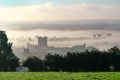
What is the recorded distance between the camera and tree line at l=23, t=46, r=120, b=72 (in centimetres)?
11275

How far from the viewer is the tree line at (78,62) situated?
11275 centimetres

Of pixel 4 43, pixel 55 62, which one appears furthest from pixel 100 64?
pixel 4 43

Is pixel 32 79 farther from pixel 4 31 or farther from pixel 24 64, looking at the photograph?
pixel 4 31

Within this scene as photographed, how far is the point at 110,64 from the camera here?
114188 mm

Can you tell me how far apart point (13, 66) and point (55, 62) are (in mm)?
11462

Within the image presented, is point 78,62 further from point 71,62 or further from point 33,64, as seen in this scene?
point 33,64

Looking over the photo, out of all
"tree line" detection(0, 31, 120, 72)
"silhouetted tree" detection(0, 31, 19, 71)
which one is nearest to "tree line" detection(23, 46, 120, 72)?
"tree line" detection(0, 31, 120, 72)

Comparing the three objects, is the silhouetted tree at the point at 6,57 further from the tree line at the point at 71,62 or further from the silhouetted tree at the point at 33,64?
the silhouetted tree at the point at 33,64

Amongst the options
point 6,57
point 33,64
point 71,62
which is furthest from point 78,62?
point 6,57

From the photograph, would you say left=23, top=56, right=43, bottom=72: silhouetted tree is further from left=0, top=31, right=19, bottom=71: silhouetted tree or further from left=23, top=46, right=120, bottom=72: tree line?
left=0, top=31, right=19, bottom=71: silhouetted tree

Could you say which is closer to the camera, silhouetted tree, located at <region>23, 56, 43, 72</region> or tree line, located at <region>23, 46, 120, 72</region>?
tree line, located at <region>23, 46, 120, 72</region>

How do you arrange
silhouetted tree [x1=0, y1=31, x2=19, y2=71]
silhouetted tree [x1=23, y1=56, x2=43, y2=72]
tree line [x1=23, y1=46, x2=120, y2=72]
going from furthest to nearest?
silhouetted tree [x1=23, y1=56, x2=43, y2=72] → silhouetted tree [x1=0, y1=31, x2=19, y2=71] → tree line [x1=23, y1=46, x2=120, y2=72]

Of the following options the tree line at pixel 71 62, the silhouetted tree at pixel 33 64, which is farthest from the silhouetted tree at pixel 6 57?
the silhouetted tree at pixel 33 64

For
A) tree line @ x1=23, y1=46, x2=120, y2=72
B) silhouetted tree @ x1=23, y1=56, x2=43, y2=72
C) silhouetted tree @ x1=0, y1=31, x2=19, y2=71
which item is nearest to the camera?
tree line @ x1=23, y1=46, x2=120, y2=72
